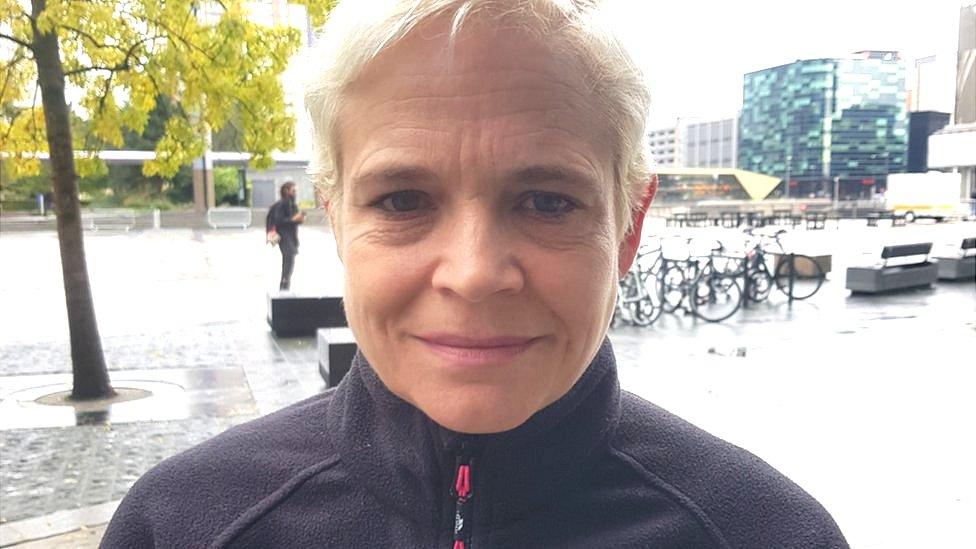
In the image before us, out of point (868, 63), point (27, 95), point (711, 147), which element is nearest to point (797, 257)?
point (27, 95)

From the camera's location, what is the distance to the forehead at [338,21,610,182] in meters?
1.00

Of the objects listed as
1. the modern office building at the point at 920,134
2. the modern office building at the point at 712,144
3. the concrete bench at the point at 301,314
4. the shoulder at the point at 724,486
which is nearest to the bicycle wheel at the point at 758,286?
the concrete bench at the point at 301,314

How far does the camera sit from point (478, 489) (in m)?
1.16

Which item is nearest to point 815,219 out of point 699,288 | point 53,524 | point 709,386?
point 699,288

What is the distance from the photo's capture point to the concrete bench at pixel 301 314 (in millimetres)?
10320

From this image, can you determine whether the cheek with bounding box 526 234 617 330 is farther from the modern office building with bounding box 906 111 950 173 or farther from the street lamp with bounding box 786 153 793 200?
the street lamp with bounding box 786 153 793 200

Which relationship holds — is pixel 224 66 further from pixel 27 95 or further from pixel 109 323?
pixel 109 323

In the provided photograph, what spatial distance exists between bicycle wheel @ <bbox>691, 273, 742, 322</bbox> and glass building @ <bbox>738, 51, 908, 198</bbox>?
141ft

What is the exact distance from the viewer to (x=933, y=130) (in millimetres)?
52062

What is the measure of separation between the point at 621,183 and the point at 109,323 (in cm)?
1150

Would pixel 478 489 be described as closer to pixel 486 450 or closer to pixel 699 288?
pixel 486 450

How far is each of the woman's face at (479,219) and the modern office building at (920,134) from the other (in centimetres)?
5501

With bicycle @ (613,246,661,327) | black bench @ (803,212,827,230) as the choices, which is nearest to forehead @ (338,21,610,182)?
bicycle @ (613,246,661,327)

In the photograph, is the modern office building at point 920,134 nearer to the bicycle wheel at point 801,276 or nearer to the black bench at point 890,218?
the black bench at point 890,218
